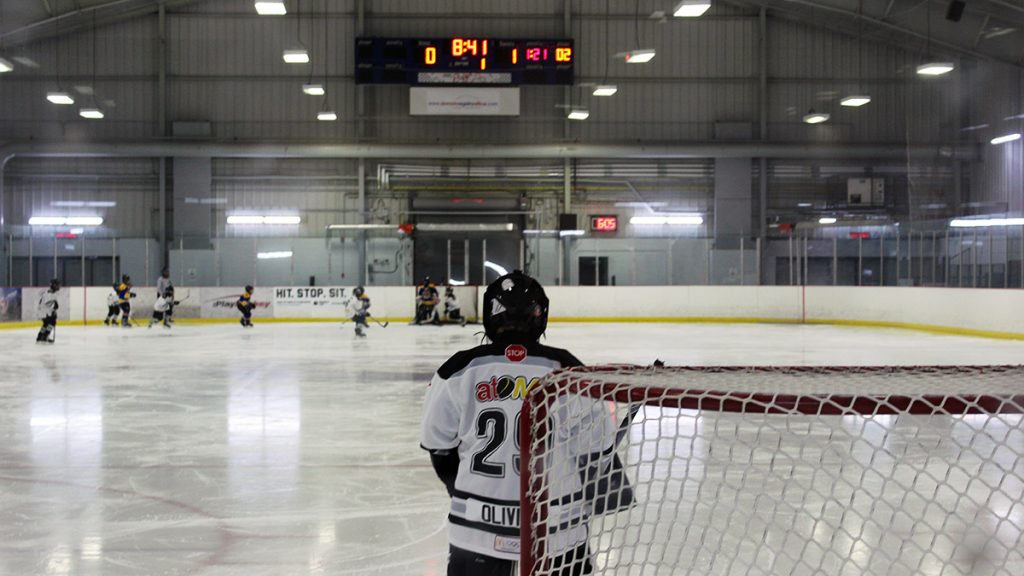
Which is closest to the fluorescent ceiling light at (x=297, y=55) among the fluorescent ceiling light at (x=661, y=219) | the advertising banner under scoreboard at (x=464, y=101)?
the advertising banner under scoreboard at (x=464, y=101)

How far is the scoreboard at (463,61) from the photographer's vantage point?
23125 millimetres

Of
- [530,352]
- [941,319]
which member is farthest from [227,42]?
[530,352]

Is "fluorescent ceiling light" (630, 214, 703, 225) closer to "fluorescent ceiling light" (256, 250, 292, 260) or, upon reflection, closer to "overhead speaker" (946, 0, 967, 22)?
"overhead speaker" (946, 0, 967, 22)

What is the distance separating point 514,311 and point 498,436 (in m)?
0.31

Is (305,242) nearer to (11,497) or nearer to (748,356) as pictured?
(748,356)

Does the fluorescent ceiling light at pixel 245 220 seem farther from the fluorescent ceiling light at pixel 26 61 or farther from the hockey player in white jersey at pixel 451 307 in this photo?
the fluorescent ceiling light at pixel 26 61

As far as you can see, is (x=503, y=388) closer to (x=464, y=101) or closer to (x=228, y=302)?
(x=464, y=101)

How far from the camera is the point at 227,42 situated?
84.7 ft

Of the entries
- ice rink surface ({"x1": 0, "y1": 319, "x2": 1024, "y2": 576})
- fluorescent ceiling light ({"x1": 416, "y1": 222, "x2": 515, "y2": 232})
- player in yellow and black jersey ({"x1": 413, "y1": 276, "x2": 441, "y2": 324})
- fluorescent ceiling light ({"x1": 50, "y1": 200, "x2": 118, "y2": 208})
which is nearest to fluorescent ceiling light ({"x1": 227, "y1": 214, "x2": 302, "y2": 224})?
fluorescent ceiling light ({"x1": 50, "y1": 200, "x2": 118, "y2": 208})

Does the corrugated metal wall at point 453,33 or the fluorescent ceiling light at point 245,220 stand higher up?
the corrugated metal wall at point 453,33

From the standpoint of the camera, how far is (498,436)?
228 cm

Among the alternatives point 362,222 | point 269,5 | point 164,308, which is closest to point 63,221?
point 164,308

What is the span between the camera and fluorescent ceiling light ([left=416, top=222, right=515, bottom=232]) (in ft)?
82.6

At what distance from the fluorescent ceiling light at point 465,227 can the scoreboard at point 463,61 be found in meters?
3.78
